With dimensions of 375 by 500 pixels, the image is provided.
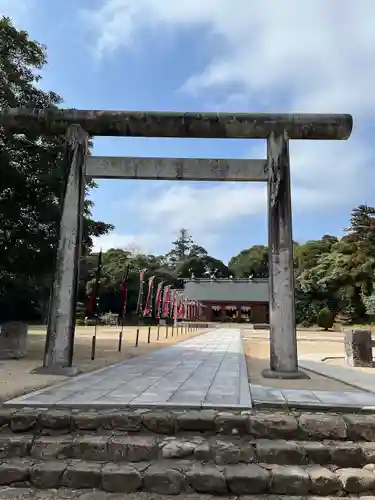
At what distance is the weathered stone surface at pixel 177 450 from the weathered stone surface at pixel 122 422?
0.33m

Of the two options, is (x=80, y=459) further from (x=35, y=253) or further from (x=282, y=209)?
(x=35, y=253)

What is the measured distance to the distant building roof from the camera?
46594 millimetres

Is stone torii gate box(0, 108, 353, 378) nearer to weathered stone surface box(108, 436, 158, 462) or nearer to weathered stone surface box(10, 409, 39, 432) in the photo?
weathered stone surface box(10, 409, 39, 432)

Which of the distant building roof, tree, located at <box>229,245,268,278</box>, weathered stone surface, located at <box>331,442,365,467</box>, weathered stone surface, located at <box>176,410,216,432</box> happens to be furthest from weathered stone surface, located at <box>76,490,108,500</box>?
tree, located at <box>229,245,268,278</box>

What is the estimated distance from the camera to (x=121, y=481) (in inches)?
118

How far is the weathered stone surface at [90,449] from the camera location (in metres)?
3.23

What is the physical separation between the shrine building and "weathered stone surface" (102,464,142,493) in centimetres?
4262

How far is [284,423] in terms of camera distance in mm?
3475

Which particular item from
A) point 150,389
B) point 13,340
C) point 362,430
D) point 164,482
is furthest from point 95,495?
point 13,340

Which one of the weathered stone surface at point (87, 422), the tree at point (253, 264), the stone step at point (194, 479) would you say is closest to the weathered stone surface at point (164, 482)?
the stone step at point (194, 479)

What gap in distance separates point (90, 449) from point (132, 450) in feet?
1.10

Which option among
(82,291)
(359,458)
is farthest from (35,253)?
(82,291)

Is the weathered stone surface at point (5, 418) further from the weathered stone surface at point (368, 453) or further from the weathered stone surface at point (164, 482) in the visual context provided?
the weathered stone surface at point (368, 453)

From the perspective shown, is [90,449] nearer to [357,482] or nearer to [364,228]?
[357,482]
